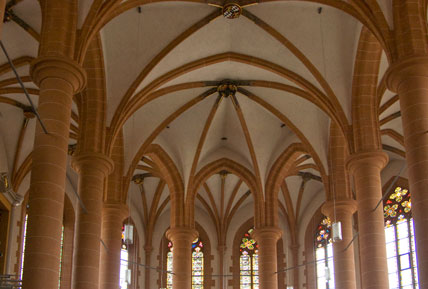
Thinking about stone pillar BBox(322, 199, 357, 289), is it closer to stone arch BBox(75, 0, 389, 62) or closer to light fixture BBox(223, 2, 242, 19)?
light fixture BBox(223, 2, 242, 19)

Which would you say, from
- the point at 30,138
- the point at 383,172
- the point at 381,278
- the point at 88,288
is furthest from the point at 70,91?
the point at 383,172

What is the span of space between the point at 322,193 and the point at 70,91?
17.9m

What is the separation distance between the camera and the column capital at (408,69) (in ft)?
→ 50.0

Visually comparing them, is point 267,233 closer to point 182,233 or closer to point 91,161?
point 182,233

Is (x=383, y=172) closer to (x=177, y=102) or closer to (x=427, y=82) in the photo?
(x=177, y=102)

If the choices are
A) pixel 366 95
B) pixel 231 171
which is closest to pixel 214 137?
pixel 231 171

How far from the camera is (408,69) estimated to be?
1534 centimetres

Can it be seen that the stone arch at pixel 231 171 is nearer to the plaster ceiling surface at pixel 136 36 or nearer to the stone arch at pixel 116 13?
the plaster ceiling surface at pixel 136 36

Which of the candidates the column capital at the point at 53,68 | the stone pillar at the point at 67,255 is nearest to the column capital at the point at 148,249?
the stone pillar at the point at 67,255

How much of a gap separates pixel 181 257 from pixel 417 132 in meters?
12.6

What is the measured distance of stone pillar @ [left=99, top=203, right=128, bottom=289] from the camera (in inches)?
845

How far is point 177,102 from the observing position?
24.6 m

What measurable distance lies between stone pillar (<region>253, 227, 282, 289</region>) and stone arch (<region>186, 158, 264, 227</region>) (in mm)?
499

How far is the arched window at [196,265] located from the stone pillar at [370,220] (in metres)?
12.9
